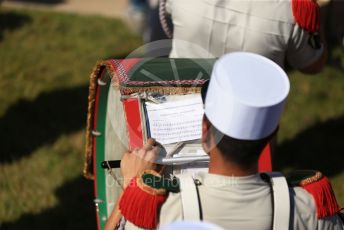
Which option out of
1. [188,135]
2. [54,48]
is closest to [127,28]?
[54,48]

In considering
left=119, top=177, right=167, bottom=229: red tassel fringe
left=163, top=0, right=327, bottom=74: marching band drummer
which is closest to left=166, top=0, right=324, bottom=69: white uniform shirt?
left=163, top=0, right=327, bottom=74: marching band drummer

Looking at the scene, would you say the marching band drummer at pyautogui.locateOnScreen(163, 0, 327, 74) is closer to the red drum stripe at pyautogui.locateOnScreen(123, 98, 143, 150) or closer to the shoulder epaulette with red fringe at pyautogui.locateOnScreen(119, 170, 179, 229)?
the red drum stripe at pyautogui.locateOnScreen(123, 98, 143, 150)

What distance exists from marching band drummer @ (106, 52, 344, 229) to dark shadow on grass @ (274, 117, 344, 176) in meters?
2.48

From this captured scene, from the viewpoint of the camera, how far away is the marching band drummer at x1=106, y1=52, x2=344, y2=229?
2174 millimetres

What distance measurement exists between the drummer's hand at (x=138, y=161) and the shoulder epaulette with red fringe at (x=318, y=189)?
1.67 ft

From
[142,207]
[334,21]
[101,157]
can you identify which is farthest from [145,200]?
[334,21]

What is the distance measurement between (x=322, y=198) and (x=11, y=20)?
4.89 meters

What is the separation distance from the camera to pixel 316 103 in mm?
5590

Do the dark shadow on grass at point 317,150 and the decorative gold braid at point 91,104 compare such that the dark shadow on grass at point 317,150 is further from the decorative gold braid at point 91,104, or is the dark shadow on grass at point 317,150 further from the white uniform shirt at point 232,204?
the white uniform shirt at point 232,204

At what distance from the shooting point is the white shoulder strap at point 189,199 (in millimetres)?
2215

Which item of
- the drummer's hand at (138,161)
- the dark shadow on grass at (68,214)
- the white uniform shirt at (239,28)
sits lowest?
the dark shadow on grass at (68,214)

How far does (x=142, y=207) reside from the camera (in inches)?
89.4

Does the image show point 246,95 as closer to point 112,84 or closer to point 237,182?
point 237,182

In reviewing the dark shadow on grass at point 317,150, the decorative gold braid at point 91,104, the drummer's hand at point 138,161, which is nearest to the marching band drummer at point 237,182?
the drummer's hand at point 138,161
